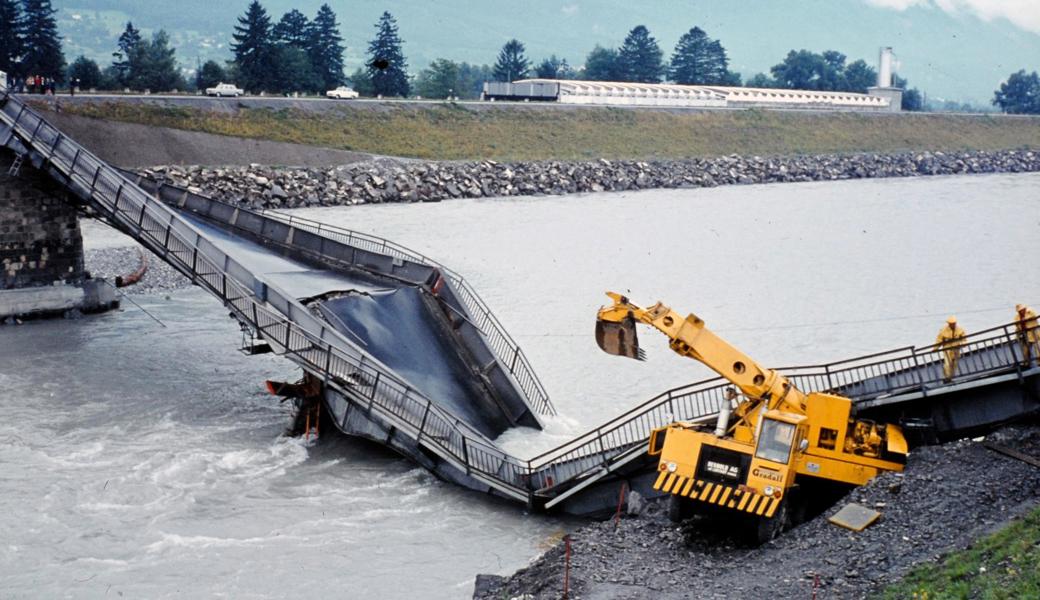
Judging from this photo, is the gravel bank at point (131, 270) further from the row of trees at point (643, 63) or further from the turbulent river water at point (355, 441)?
the row of trees at point (643, 63)

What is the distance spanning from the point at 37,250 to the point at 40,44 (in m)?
62.0

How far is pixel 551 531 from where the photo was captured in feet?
74.8

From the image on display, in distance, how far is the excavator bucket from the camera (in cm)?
2138

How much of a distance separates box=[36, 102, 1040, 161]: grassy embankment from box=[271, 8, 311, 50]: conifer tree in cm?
2518

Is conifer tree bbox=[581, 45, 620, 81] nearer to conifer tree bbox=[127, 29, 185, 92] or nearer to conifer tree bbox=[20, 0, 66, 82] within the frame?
conifer tree bbox=[127, 29, 185, 92]

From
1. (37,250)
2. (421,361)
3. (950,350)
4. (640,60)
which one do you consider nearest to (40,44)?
(37,250)

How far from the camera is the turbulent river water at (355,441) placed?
2158 centimetres

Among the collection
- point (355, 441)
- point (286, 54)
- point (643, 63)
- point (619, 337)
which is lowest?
point (355, 441)

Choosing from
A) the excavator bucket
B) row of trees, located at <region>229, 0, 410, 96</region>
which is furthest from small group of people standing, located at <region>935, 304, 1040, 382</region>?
row of trees, located at <region>229, 0, 410, 96</region>

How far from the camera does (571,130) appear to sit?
10000 centimetres

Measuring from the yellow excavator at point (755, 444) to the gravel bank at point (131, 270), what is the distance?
28.2 metres

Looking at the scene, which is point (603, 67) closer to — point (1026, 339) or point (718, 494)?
point (1026, 339)

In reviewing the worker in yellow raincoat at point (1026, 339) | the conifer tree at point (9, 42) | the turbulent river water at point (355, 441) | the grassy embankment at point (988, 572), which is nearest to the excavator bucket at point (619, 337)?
the turbulent river water at point (355, 441)

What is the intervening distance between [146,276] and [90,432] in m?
19.4
